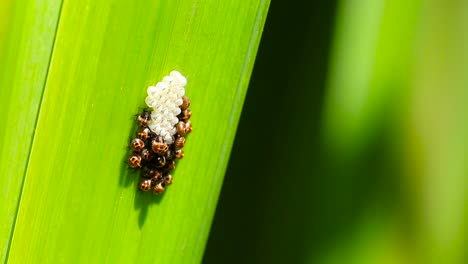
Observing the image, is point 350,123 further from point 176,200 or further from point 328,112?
point 176,200

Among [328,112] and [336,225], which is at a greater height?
[328,112]

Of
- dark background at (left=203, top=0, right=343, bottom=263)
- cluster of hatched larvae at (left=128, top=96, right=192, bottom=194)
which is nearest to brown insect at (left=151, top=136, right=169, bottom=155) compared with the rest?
cluster of hatched larvae at (left=128, top=96, right=192, bottom=194)

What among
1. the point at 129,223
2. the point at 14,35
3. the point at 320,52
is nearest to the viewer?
the point at 14,35

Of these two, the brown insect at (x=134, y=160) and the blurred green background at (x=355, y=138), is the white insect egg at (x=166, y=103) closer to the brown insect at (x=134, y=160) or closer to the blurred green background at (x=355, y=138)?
the brown insect at (x=134, y=160)

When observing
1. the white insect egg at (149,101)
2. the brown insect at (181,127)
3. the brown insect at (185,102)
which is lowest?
the brown insect at (181,127)

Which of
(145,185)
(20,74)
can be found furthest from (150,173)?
(20,74)

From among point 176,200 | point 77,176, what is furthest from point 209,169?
point 77,176

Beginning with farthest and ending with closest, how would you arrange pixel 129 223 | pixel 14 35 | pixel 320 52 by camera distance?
pixel 320 52 < pixel 129 223 < pixel 14 35

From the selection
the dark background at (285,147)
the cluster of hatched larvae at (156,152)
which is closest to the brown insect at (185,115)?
the cluster of hatched larvae at (156,152)
